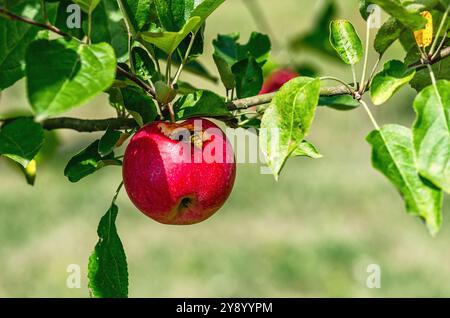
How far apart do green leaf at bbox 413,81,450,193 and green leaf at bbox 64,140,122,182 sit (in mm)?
473

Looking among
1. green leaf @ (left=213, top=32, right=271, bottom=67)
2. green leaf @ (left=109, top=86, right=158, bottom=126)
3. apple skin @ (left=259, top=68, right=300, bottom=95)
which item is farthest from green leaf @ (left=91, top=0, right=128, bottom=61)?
apple skin @ (left=259, top=68, right=300, bottom=95)

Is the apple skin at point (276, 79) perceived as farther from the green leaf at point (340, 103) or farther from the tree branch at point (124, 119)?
the tree branch at point (124, 119)

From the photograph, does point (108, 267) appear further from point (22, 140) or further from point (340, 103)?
point (340, 103)

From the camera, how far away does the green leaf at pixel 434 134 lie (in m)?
0.75

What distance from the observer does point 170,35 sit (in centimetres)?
89

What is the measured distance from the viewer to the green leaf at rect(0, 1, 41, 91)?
0.94 meters

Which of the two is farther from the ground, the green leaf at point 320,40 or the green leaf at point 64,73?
the green leaf at point 320,40

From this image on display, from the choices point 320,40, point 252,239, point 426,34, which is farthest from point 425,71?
point 252,239

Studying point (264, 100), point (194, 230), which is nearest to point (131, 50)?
point (264, 100)

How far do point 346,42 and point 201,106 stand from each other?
0.24 meters

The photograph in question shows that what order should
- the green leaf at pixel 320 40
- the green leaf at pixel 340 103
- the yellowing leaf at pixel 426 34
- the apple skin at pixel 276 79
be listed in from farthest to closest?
the green leaf at pixel 320 40 < the apple skin at pixel 276 79 < the green leaf at pixel 340 103 < the yellowing leaf at pixel 426 34

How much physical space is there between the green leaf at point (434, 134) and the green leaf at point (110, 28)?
1.63 ft

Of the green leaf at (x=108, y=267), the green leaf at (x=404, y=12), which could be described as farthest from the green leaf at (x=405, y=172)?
the green leaf at (x=108, y=267)

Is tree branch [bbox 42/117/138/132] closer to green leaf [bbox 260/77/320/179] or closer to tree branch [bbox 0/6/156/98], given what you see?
tree branch [bbox 0/6/156/98]
